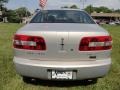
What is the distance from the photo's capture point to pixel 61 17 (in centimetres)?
694

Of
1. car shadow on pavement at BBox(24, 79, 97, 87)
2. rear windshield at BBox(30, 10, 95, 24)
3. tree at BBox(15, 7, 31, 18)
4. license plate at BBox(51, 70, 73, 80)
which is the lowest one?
tree at BBox(15, 7, 31, 18)

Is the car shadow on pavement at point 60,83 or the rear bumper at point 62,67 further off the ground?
the rear bumper at point 62,67

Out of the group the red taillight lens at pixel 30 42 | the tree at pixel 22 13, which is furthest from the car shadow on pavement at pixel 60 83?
the tree at pixel 22 13

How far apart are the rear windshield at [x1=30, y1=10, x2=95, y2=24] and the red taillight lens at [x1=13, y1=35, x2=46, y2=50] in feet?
3.76

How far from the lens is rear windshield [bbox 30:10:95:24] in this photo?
6.79 m

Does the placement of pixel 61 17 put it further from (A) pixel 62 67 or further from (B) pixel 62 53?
(A) pixel 62 67

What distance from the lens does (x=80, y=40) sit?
5.48m

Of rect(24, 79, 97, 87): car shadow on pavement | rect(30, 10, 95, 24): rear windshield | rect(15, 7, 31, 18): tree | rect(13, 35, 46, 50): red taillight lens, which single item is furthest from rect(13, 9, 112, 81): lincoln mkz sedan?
rect(15, 7, 31, 18): tree

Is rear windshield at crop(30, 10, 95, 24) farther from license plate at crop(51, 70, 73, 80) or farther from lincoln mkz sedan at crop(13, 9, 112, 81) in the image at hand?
license plate at crop(51, 70, 73, 80)

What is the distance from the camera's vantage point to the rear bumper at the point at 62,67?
5500 millimetres

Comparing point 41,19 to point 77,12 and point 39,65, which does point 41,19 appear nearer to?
point 77,12

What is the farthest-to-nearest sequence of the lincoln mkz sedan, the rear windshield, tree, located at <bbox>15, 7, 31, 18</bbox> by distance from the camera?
tree, located at <bbox>15, 7, 31, 18</bbox> < the rear windshield < the lincoln mkz sedan

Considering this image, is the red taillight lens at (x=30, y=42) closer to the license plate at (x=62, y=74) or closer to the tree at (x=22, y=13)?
the license plate at (x=62, y=74)

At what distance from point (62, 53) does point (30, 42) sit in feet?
1.91
